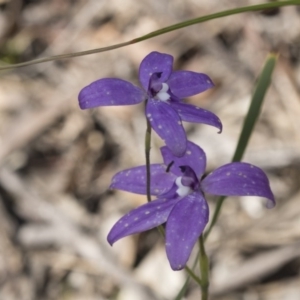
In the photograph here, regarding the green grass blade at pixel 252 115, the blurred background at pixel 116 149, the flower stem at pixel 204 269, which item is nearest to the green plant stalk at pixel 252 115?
the green grass blade at pixel 252 115

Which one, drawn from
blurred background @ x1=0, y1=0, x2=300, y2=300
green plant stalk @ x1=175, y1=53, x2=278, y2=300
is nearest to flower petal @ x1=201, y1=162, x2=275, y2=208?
green plant stalk @ x1=175, y1=53, x2=278, y2=300

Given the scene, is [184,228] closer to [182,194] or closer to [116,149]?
[182,194]

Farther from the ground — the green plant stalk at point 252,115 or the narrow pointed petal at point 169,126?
the narrow pointed petal at point 169,126

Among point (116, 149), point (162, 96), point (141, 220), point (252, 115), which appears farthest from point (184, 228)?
point (116, 149)

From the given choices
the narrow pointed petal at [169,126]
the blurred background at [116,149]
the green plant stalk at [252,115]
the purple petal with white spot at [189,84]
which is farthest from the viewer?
the blurred background at [116,149]

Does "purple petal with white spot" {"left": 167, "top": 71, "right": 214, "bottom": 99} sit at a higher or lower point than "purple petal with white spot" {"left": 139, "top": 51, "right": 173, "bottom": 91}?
lower

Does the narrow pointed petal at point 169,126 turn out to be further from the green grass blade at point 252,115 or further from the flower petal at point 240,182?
the green grass blade at point 252,115

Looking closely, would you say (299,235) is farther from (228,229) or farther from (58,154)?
(58,154)

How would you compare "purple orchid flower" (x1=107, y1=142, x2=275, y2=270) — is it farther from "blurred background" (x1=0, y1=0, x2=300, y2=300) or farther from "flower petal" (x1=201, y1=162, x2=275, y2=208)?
"blurred background" (x1=0, y1=0, x2=300, y2=300)
